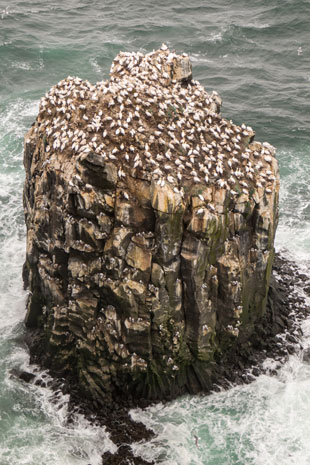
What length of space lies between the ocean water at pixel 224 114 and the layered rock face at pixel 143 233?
2.57 m

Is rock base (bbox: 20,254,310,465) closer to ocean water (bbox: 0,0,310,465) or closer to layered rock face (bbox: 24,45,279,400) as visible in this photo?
ocean water (bbox: 0,0,310,465)

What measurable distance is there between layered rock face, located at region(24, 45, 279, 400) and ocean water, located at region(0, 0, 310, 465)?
2.57 m

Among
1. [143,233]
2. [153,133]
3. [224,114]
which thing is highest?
[224,114]

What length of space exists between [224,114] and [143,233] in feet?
103

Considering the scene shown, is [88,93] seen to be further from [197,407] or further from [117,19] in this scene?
[117,19]

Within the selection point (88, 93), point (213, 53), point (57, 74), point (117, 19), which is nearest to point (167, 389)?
point (88, 93)

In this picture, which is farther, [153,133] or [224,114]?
[224,114]

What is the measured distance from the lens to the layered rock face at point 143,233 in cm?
2997

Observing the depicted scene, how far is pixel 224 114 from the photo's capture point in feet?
191

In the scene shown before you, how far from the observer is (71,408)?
107 ft

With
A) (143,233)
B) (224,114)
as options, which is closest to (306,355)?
(143,233)

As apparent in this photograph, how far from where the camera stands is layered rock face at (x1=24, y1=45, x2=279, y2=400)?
30.0m

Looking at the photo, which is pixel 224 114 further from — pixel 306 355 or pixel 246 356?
pixel 246 356

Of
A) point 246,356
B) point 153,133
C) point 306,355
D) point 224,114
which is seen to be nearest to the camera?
point 153,133
